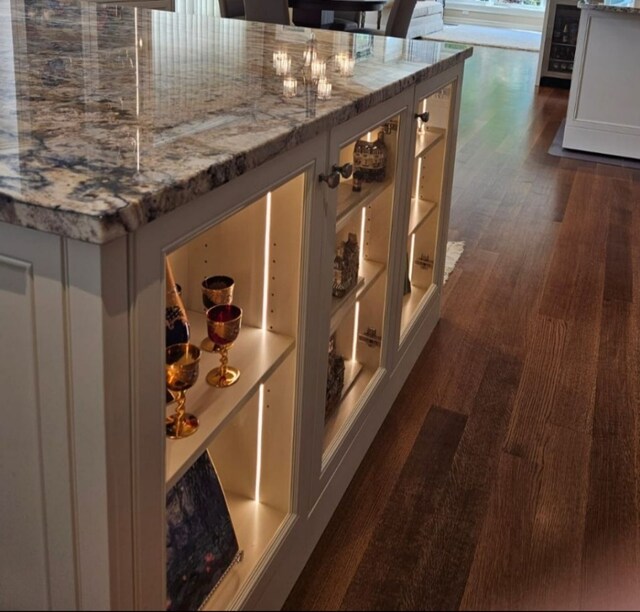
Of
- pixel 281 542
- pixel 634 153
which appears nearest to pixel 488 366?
pixel 281 542

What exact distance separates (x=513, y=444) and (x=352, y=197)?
32.3 inches

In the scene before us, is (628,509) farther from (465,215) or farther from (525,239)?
(465,215)

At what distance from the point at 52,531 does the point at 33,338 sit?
242 mm

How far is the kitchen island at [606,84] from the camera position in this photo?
16.8 ft

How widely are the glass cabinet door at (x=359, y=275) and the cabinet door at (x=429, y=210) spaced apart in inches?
9.3

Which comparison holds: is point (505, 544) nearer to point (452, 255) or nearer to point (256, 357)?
point (256, 357)

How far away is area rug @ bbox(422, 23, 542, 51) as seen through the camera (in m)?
10.5

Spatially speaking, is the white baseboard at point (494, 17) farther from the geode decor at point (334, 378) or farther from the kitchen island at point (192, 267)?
the geode decor at point (334, 378)

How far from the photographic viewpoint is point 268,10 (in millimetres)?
5180

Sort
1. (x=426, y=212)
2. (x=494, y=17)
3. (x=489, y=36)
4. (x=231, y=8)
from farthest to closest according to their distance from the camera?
(x=494, y=17), (x=489, y=36), (x=231, y=8), (x=426, y=212)

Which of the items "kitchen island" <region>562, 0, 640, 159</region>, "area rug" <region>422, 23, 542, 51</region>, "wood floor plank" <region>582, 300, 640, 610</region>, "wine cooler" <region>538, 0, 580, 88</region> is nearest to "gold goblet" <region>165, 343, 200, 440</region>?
"wood floor plank" <region>582, 300, 640, 610</region>

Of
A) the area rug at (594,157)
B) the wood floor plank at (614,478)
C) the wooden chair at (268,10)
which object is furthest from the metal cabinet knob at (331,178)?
the area rug at (594,157)

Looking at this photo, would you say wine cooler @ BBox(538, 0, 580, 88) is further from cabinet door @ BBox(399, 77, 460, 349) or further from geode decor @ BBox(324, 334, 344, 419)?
geode decor @ BBox(324, 334, 344, 419)

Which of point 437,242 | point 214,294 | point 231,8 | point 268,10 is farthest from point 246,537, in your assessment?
point 231,8
